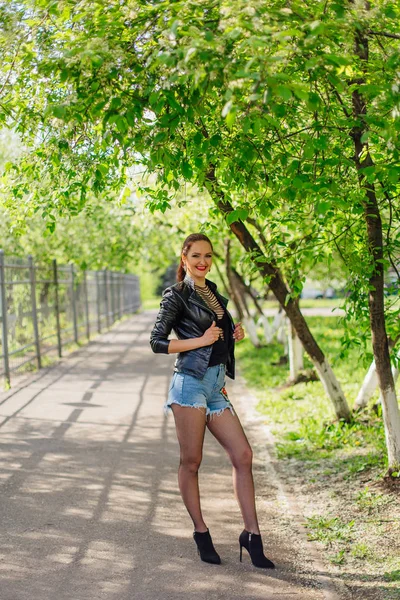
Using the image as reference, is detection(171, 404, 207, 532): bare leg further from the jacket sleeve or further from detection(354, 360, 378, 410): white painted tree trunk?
detection(354, 360, 378, 410): white painted tree trunk

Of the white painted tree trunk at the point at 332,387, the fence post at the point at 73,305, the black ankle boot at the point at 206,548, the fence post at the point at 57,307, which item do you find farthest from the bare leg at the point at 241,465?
the fence post at the point at 73,305

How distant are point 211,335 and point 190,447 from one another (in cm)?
65

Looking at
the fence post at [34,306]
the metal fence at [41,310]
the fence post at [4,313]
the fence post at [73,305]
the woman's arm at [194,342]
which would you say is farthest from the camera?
the fence post at [73,305]

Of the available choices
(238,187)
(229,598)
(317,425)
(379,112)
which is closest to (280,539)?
(229,598)

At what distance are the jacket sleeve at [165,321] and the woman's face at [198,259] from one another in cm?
19

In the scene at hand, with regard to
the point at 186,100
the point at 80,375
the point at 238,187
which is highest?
the point at 186,100

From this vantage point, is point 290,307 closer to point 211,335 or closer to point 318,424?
point 318,424

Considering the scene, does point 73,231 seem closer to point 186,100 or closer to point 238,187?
point 238,187

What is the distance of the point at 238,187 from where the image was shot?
5328mm

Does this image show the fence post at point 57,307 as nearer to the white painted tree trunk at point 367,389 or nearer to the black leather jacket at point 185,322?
the white painted tree trunk at point 367,389

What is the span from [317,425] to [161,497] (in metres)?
2.93

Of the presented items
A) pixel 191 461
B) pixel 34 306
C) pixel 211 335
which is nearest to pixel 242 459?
pixel 191 461

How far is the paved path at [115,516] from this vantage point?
430cm

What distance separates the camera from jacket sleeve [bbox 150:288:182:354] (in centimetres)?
450
